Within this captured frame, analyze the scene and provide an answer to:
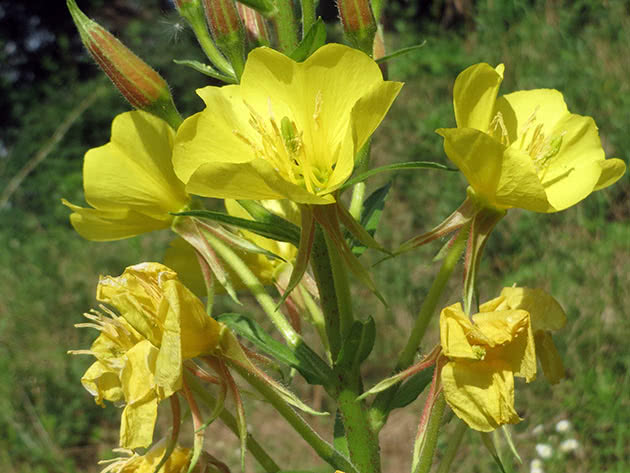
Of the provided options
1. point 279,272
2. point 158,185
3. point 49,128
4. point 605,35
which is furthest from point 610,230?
point 49,128

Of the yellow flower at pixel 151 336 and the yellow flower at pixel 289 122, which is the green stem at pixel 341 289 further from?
the yellow flower at pixel 151 336

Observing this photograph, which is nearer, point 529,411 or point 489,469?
point 489,469

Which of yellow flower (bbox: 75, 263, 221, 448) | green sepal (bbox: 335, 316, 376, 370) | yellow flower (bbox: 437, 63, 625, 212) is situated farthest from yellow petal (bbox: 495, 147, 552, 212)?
yellow flower (bbox: 75, 263, 221, 448)

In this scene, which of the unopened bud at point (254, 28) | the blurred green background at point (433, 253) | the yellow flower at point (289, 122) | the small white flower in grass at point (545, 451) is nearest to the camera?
the yellow flower at point (289, 122)

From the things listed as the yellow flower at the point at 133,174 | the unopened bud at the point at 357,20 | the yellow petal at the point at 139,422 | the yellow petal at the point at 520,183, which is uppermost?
the unopened bud at the point at 357,20

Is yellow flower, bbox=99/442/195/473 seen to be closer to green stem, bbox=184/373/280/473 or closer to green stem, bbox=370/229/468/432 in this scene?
green stem, bbox=184/373/280/473

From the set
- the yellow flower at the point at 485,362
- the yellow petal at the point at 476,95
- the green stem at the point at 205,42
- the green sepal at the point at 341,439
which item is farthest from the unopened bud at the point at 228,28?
the green sepal at the point at 341,439

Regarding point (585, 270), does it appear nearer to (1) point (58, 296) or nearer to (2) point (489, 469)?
(2) point (489, 469)
